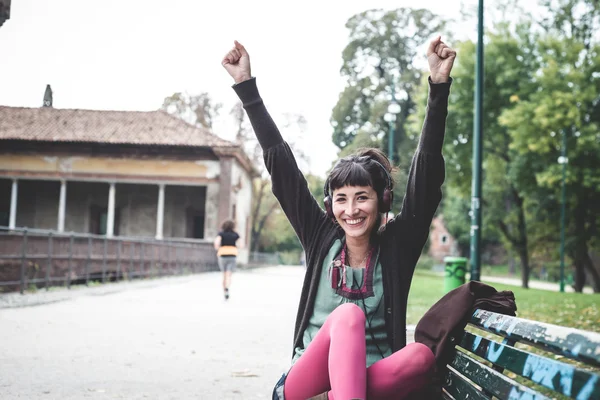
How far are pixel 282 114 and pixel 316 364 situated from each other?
48.1 meters

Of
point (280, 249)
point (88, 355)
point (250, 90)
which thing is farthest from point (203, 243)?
point (280, 249)

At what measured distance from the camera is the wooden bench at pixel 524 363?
4.36 ft

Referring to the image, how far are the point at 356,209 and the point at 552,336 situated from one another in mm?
1316

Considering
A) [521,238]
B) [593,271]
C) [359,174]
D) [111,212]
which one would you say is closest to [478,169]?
A: [359,174]

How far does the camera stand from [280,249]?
258 ft

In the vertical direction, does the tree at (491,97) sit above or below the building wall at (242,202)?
above


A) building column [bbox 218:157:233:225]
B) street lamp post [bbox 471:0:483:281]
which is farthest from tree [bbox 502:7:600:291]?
building column [bbox 218:157:233:225]

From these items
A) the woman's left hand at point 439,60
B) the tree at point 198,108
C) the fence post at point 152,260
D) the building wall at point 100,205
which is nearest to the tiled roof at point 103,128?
the building wall at point 100,205

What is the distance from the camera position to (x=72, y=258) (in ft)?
52.8

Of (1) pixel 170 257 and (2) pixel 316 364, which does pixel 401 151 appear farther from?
(2) pixel 316 364

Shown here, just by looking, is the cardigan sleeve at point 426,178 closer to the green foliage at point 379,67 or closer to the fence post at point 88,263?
the fence post at point 88,263

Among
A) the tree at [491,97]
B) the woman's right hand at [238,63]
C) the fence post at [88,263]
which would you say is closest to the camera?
the woman's right hand at [238,63]

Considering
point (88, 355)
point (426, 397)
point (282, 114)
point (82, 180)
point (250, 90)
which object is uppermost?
point (282, 114)

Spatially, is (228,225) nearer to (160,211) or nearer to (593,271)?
(593,271)
